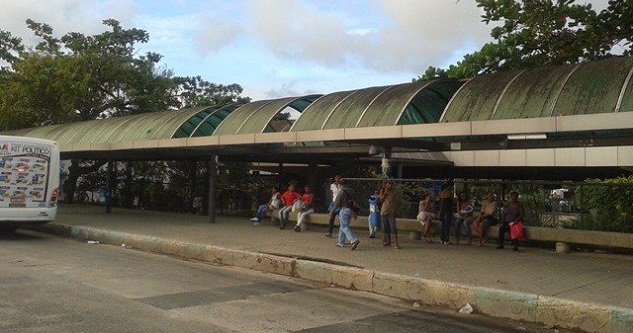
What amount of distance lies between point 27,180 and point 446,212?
1018 centimetres

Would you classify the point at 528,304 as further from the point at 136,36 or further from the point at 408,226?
the point at 136,36

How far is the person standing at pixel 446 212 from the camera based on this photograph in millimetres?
13156

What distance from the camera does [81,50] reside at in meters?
29.3

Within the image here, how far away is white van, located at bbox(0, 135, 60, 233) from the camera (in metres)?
14.1

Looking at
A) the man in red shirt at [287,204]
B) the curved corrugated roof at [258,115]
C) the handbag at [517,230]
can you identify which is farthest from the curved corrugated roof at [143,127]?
the handbag at [517,230]

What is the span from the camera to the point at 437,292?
8305mm

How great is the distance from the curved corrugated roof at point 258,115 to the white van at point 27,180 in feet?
15.5

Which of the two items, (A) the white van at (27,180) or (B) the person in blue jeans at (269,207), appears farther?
(B) the person in blue jeans at (269,207)

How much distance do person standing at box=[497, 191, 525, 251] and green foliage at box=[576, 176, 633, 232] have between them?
1275 mm

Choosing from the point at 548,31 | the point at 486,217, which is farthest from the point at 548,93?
the point at 486,217

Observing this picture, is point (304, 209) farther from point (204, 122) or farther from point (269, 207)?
point (204, 122)

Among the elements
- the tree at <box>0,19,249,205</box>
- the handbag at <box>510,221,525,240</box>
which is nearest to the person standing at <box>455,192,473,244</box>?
the handbag at <box>510,221,525,240</box>

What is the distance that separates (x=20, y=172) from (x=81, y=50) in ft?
55.1

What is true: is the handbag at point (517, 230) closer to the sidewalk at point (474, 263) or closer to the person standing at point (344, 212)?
the sidewalk at point (474, 263)
